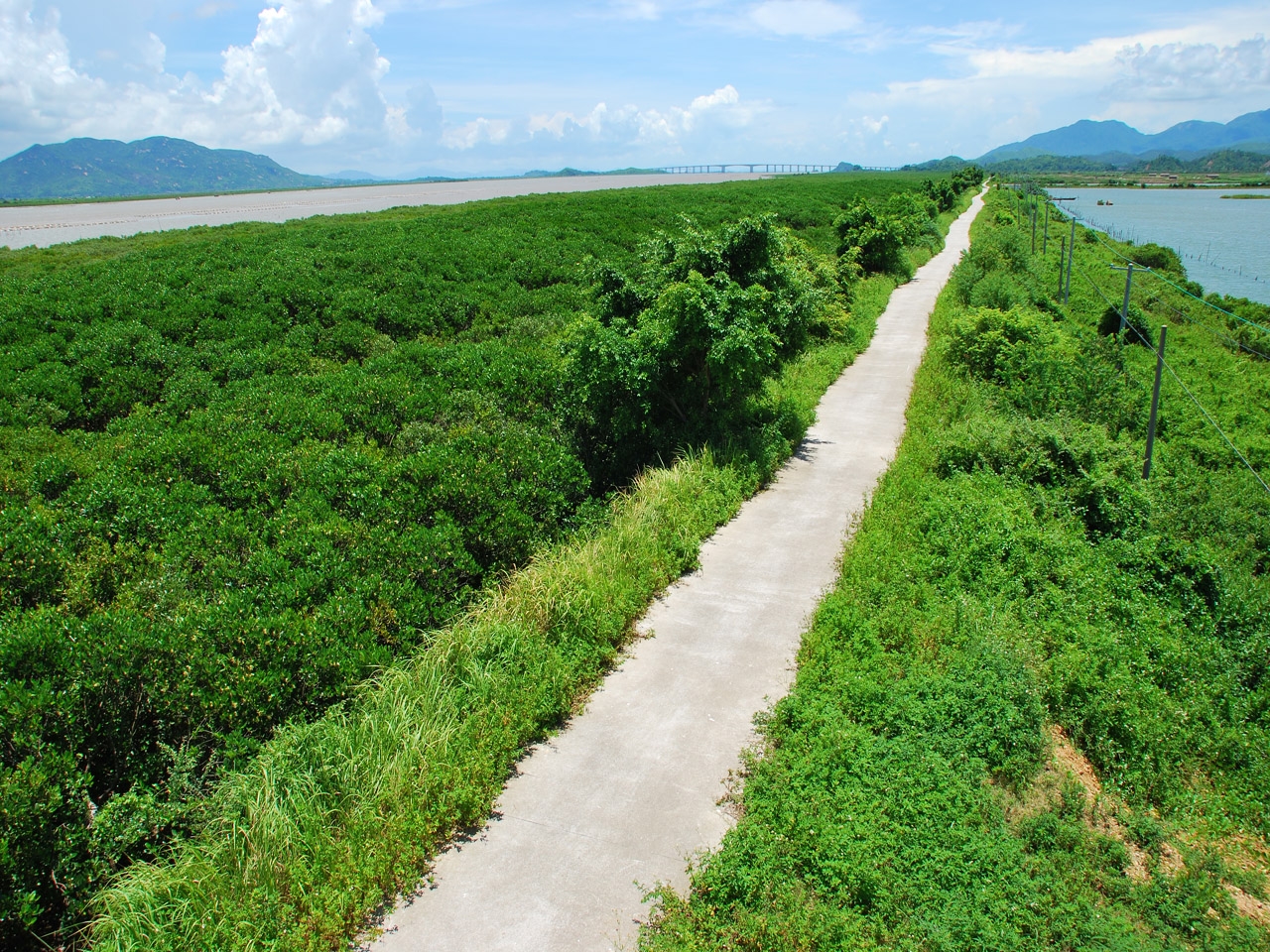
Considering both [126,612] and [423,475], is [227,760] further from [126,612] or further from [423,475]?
[423,475]

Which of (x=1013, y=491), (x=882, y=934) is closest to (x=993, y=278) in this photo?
(x=1013, y=491)

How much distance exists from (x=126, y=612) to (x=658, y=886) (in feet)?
15.1

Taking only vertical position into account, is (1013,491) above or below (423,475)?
below

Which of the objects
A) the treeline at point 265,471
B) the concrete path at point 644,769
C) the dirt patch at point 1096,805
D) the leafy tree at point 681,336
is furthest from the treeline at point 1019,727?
the treeline at point 265,471

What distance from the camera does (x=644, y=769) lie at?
586cm

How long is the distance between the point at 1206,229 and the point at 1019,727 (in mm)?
Result: 72173

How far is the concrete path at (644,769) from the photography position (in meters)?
4.62

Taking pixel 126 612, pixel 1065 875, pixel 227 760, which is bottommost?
pixel 1065 875

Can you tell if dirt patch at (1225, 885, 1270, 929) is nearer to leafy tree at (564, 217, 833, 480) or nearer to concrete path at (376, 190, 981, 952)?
concrete path at (376, 190, 981, 952)

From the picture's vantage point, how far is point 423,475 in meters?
8.63

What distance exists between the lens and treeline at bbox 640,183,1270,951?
454 centimetres

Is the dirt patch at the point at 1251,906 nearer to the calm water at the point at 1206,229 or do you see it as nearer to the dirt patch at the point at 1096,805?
the dirt patch at the point at 1096,805

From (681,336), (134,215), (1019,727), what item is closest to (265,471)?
(681,336)

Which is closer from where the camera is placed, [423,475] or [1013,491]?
[423,475]
